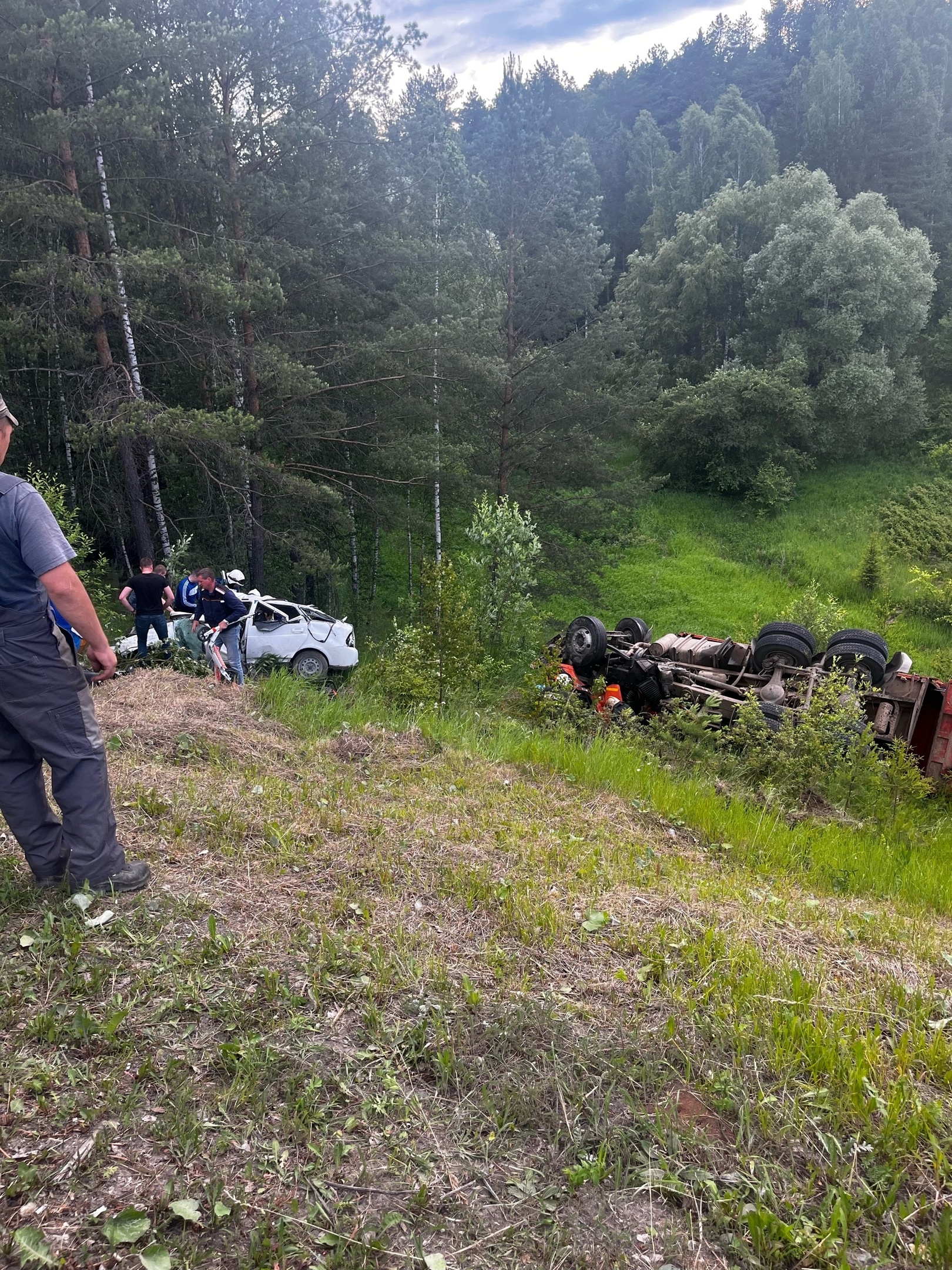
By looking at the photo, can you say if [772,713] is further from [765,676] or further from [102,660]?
[102,660]

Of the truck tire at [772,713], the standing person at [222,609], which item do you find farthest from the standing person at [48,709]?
the truck tire at [772,713]

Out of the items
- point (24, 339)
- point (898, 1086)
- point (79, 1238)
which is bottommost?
point (898, 1086)

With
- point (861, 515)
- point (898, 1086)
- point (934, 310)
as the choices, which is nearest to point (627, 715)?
point (898, 1086)

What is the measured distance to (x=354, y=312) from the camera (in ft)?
58.4

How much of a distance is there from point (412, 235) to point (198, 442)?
7.75m

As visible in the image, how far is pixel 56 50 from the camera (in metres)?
12.3

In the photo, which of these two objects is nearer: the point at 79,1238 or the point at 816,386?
the point at 79,1238

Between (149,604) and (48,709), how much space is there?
6.87 meters

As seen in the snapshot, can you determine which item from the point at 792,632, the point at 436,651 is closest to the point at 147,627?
the point at 436,651

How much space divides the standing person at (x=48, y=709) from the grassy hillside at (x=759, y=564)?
1731cm

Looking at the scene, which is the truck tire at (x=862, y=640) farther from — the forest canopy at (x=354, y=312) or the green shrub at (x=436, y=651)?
the forest canopy at (x=354, y=312)

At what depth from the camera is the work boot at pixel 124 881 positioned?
3348 mm

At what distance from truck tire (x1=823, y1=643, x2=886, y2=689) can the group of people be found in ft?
24.1

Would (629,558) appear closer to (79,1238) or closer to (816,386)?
(816,386)
